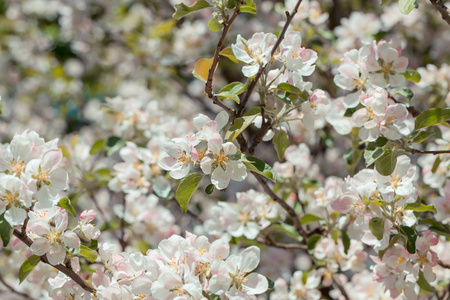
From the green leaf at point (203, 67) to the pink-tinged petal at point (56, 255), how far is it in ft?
1.75

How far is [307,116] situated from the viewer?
1340 mm

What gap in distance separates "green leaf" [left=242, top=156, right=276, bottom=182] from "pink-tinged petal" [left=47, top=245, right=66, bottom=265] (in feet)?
1.56

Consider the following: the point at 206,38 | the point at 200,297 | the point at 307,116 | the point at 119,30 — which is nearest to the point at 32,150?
the point at 200,297

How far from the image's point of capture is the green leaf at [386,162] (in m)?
1.18

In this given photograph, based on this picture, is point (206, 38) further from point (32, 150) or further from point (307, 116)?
point (32, 150)

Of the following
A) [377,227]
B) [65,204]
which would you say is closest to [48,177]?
[65,204]

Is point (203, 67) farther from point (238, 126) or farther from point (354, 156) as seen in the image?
point (354, 156)

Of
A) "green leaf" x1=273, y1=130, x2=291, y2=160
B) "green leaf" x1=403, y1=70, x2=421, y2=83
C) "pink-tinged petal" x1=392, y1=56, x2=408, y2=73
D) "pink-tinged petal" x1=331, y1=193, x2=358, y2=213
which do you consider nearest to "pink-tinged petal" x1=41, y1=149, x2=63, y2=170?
"green leaf" x1=273, y1=130, x2=291, y2=160

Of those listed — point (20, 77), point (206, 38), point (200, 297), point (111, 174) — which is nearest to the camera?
point (200, 297)

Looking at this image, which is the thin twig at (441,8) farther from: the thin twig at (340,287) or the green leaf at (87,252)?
the green leaf at (87,252)

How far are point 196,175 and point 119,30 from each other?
119 inches

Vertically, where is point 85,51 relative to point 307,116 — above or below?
below

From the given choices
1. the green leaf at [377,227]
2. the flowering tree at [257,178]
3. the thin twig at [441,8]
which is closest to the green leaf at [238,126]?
the flowering tree at [257,178]

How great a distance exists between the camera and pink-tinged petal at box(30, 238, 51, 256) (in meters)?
1.14
